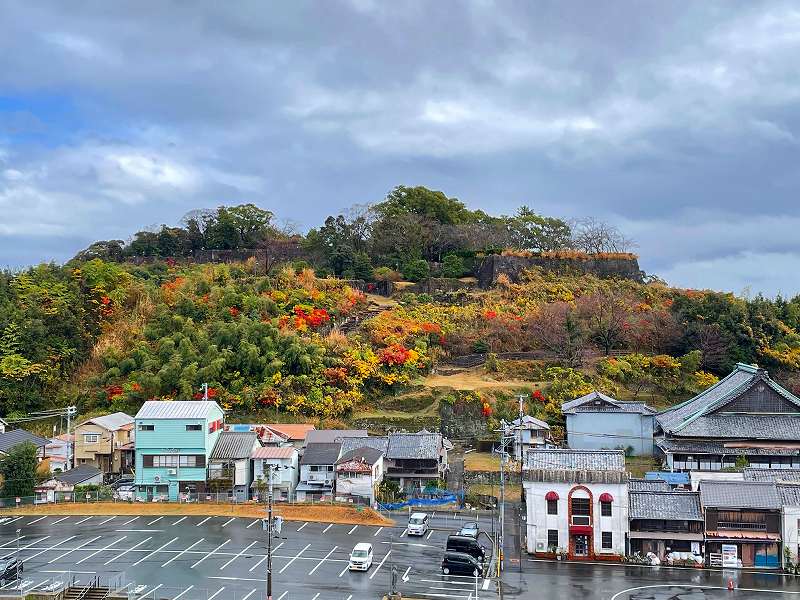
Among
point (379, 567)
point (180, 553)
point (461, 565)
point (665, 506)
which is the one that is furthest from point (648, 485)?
point (180, 553)

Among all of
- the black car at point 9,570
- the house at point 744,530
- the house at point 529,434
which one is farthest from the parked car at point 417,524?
the black car at point 9,570

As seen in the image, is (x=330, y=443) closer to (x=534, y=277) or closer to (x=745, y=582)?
(x=745, y=582)

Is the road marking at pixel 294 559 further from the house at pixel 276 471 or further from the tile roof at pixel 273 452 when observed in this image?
the tile roof at pixel 273 452

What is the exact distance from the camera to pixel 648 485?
31.3 metres

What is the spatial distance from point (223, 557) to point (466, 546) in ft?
28.3

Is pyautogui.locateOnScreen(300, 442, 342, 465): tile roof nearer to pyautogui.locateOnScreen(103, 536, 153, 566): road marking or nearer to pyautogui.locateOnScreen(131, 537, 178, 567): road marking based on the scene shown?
pyautogui.locateOnScreen(131, 537, 178, 567): road marking

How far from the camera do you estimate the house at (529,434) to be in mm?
40656

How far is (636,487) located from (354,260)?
35.7 m

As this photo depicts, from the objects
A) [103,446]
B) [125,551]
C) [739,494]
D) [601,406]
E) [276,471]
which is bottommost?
[125,551]

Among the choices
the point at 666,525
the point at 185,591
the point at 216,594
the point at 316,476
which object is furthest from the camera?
the point at 316,476

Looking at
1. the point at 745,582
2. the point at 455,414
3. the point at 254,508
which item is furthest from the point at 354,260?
the point at 745,582

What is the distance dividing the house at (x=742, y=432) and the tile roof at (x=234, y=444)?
770 inches

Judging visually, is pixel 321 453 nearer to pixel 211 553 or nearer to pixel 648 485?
pixel 211 553

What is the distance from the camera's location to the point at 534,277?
62.5 m
